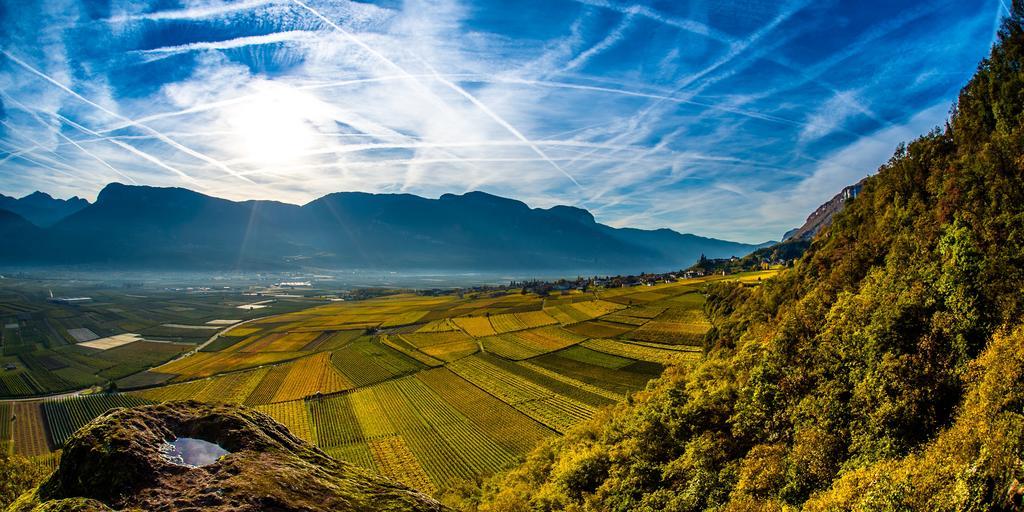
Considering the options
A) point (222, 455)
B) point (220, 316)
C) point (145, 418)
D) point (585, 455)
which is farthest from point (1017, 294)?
point (220, 316)

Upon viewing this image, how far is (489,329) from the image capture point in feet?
310

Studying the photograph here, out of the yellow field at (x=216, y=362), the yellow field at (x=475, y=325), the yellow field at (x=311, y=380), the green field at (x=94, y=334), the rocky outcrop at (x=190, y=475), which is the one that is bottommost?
the green field at (x=94, y=334)

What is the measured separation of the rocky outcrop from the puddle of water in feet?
0.47

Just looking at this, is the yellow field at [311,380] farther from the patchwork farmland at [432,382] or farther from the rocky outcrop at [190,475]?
the rocky outcrop at [190,475]

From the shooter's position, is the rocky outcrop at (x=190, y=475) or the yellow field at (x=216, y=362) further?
the yellow field at (x=216, y=362)

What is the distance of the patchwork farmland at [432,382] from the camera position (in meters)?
44.9

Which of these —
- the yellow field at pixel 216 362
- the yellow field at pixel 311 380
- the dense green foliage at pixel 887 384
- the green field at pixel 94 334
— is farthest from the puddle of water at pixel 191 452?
the green field at pixel 94 334

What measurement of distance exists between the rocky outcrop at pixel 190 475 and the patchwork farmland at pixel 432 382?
29355mm

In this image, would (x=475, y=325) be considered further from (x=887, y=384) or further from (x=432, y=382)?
(x=887, y=384)

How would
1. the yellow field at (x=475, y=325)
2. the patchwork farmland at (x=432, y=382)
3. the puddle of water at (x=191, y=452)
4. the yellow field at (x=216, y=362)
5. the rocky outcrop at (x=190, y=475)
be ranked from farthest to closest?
the yellow field at (x=475, y=325) → the yellow field at (x=216, y=362) → the patchwork farmland at (x=432, y=382) → the puddle of water at (x=191, y=452) → the rocky outcrop at (x=190, y=475)

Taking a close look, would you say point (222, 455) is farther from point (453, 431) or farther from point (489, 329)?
point (489, 329)

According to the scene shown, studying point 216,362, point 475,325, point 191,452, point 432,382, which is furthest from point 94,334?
point 191,452

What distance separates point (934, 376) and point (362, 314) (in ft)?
462

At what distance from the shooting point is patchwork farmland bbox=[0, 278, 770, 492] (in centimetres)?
4491
